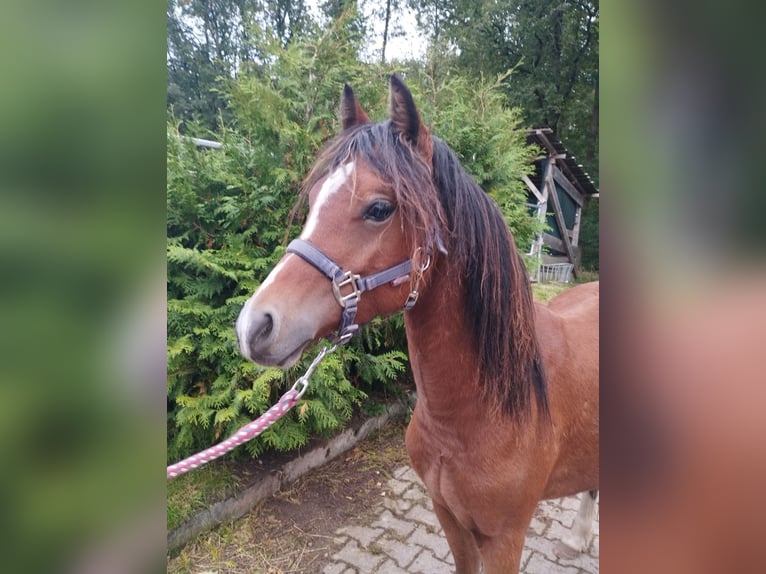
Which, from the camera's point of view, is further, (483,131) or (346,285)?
(483,131)

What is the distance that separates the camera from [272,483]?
244 centimetres

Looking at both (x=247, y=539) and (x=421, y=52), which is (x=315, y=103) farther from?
(x=247, y=539)

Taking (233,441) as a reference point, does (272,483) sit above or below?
below

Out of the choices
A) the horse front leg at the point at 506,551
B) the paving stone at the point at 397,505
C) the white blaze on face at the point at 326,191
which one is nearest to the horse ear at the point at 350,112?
the white blaze on face at the point at 326,191

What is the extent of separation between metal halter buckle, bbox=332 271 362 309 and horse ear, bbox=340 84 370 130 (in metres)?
0.53

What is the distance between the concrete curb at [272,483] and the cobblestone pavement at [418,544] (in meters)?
0.49

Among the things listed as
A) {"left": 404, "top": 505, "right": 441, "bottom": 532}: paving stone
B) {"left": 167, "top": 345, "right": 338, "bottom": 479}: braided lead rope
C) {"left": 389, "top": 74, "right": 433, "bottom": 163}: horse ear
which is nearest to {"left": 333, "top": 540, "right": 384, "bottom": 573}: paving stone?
{"left": 404, "top": 505, "right": 441, "bottom": 532}: paving stone

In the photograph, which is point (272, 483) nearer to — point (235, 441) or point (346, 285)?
point (235, 441)

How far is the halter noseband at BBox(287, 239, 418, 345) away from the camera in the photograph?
3.11ft

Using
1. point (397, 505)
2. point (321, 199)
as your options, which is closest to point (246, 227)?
point (321, 199)

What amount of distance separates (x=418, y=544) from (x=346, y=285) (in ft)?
6.06
